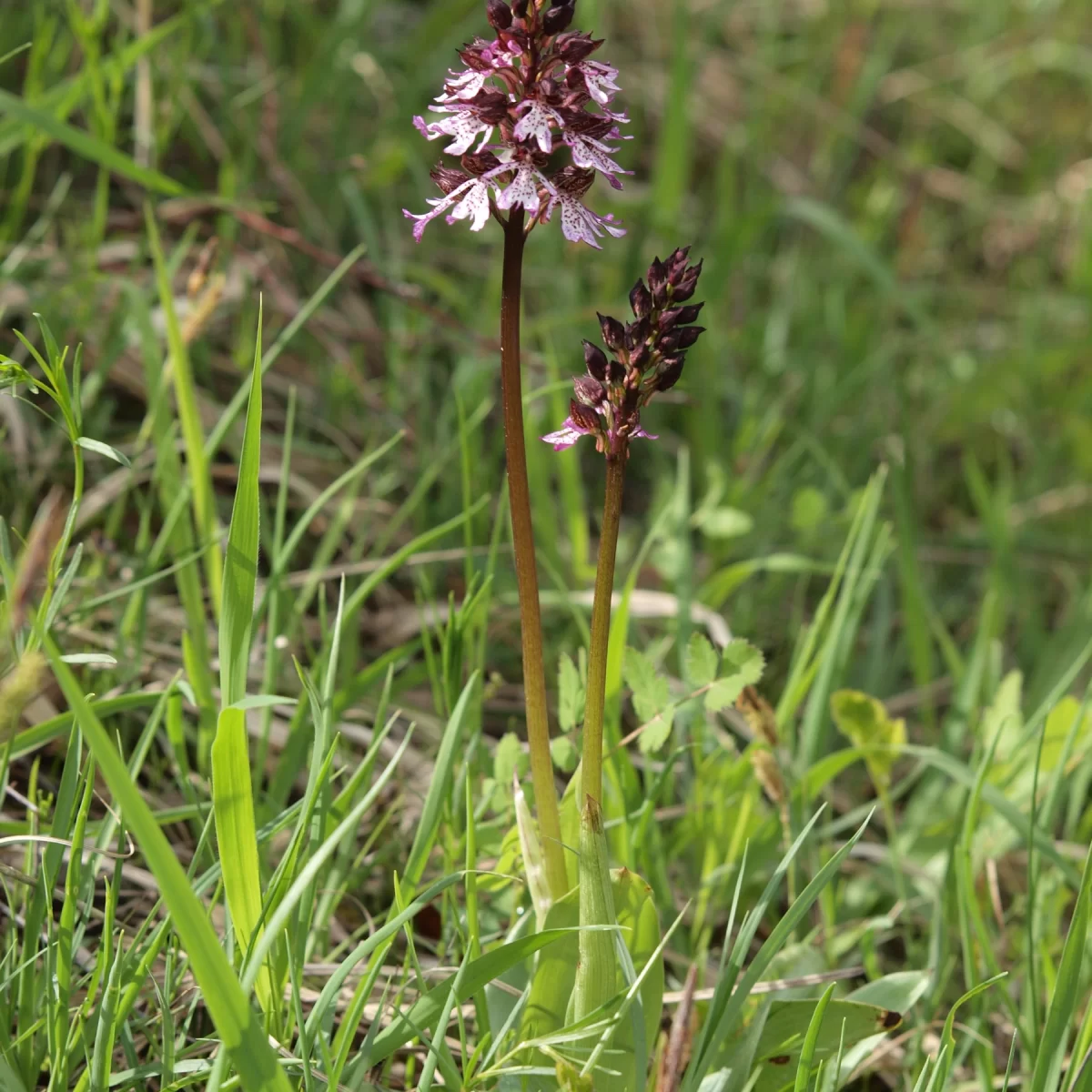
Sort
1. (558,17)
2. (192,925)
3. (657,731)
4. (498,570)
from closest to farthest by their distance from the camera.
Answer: (192,925)
(558,17)
(657,731)
(498,570)

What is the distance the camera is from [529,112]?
5.12 ft

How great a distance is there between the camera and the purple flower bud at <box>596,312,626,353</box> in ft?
5.34

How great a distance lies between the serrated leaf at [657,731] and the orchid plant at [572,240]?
1.21 ft

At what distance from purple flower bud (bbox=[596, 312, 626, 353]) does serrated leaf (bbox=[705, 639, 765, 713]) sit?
0.71 metres

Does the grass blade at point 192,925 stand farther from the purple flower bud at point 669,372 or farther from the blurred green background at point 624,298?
the blurred green background at point 624,298

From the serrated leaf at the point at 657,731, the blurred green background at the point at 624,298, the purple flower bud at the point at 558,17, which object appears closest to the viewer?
the purple flower bud at the point at 558,17

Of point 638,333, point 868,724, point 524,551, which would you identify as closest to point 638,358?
point 638,333

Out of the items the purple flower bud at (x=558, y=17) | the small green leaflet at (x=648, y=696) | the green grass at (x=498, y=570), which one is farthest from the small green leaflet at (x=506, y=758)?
the purple flower bud at (x=558, y=17)

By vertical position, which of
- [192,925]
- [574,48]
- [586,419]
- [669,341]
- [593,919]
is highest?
[574,48]

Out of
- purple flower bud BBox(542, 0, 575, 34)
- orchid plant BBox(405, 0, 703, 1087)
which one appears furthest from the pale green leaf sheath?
purple flower bud BBox(542, 0, 575, 34)

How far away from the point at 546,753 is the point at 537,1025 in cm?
43

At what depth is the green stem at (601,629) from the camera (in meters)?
1.61

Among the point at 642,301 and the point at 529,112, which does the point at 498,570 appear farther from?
the point at 529,112

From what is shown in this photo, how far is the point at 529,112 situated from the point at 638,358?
1.19ft
